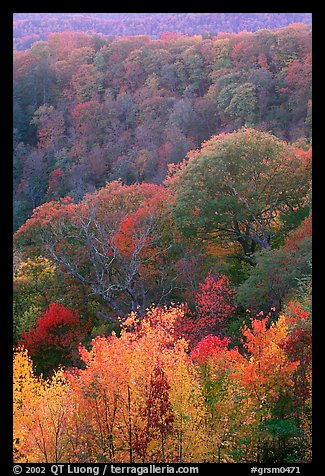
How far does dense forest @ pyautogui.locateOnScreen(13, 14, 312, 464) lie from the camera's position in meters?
11.5

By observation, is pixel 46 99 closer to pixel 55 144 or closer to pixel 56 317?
pixel 55 144

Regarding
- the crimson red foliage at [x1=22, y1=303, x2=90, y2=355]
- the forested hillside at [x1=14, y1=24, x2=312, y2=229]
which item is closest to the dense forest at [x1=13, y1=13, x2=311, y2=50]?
the forested hillside at [x1=14, y1=24, x2=312, y2=229]

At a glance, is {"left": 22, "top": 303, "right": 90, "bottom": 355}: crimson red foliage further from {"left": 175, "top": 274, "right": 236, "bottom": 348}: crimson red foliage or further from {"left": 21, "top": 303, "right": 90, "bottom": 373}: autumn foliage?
{"left": 175, "top": 274, "right": 236, "bottom": 348}: crimson red foliage

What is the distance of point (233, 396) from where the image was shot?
38.1 feet

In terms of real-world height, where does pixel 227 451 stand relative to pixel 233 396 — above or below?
below

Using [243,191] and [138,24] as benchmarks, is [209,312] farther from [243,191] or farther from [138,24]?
[138,24]

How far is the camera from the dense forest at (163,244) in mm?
11469

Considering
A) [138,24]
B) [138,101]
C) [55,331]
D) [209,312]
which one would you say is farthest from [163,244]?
[138,24]

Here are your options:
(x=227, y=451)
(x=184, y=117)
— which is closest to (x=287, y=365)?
(x=227, y=451)

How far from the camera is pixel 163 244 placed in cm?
1848

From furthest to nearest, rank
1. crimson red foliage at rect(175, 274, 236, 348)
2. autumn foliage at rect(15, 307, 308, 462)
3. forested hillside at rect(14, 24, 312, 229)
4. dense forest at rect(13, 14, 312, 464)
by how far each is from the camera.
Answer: forested hillside at rect(14, 24, 312, 229) → crimson red foliage at rect(175, 274, 236, 348) → dense forest at rect(13, 14, 312, 464) → autumn foliage at rect(15, 307, 308, 462)

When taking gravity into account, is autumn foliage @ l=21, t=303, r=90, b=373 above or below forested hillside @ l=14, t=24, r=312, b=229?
below

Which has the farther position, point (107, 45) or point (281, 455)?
point (107, 45)

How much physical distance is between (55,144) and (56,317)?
14.4 m
